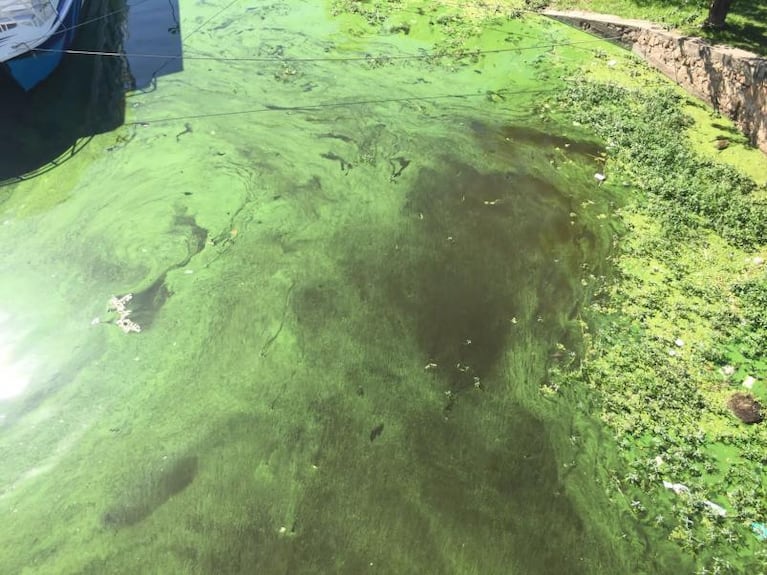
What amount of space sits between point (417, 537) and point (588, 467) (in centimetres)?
126

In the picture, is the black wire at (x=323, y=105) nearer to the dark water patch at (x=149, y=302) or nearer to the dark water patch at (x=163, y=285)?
the dark water patch at (x=163, y=285)

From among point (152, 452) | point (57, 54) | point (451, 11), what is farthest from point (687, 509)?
point (57, 54)

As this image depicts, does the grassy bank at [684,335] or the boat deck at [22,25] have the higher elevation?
the boat deck at [22,25]

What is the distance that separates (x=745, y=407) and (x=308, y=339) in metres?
3.30

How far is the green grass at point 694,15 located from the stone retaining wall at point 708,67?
0.83 feet

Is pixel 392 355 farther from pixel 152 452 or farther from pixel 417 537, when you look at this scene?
pixel 152 452

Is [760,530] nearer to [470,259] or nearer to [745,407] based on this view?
[745,407]

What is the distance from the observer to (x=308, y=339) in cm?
434

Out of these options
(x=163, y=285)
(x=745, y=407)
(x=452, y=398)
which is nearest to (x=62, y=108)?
(x=163, y=285)

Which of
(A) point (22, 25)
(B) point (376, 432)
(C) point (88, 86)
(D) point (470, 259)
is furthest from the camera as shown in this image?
(C) point (88, 86)

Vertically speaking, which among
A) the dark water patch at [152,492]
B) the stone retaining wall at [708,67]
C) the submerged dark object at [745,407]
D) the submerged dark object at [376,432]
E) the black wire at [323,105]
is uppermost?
the stone retaining wall at [708,67]

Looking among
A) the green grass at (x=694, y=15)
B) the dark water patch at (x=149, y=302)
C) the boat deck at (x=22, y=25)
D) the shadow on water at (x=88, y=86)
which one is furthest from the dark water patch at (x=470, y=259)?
the boat deck at (x=22, y=25)

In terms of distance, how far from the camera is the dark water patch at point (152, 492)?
335 centimetres

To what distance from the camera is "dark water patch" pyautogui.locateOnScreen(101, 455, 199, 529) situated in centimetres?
335
